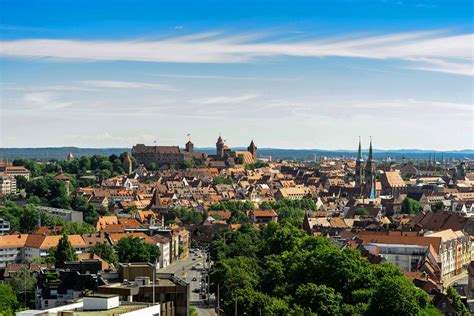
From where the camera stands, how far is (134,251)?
212 feet

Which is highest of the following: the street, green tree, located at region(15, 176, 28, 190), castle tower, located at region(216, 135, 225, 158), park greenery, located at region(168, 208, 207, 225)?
castle tower, located at region(216, 135, 225, 158)

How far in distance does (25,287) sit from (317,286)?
1622 centimetres

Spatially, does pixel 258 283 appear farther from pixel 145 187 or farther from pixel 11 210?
pixel 145 187

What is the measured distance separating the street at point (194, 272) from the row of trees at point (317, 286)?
1.30 m

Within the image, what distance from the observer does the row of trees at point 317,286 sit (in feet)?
125

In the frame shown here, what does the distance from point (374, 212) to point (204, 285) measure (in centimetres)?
4738

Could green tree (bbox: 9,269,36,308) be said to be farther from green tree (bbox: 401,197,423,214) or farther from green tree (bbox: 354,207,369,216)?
green tree (bbox: 401,197,423,214)

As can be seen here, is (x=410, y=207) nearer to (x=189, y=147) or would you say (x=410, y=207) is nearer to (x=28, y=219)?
(x=28, y=219)

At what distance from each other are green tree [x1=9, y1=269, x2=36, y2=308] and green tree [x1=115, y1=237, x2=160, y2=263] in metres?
14.2

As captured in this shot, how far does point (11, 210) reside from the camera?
296 ft

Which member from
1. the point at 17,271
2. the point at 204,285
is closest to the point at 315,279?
the point at 204,285

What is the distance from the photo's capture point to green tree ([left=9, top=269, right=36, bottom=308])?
152ft

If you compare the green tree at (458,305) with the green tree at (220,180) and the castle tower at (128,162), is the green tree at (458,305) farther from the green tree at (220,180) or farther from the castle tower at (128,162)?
the castle tower at (128,162)

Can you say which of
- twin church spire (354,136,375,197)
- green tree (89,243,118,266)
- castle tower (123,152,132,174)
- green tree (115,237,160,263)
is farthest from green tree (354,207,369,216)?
castle tower (123,152,132,174)
